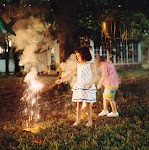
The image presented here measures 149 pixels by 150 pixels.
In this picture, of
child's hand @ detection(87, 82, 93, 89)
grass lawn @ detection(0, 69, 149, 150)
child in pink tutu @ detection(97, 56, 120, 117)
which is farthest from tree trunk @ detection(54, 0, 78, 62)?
child's hand @ detection(87, 82, 93, 89)

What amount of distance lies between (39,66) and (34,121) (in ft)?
65.7

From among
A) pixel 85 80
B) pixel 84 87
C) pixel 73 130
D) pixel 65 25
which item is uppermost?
pixel 65 25

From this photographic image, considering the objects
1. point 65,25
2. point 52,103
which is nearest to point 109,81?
point 52,103

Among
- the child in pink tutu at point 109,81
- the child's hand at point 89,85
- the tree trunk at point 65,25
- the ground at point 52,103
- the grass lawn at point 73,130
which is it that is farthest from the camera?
the tree trunk at point 65,25

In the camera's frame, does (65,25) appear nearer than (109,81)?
No

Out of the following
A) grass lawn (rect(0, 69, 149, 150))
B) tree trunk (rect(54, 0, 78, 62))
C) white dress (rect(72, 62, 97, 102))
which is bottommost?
grass lawn (rect(0, 69, 149, 150))

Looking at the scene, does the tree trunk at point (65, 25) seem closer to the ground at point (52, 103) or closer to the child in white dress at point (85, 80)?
the ground at point (52, 103)

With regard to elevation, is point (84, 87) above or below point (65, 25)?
below

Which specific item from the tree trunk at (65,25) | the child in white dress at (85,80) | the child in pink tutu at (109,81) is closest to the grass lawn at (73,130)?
the child in pink tutu at (109,81)

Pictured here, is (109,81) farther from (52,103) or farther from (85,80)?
(52,103)

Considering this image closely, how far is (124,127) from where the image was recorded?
23.7 ft

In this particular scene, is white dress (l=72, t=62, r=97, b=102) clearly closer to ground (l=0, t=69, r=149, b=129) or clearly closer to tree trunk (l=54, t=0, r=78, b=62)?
ground (l=0, t=69, r=149, b=129)

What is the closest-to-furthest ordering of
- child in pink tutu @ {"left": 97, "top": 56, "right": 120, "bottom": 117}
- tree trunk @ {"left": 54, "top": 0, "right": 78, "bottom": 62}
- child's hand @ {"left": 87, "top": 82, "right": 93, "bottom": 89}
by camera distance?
1. child's hand @ {"left": 87, "top": 82, "right": 93, "bottom": 89}
2. child in pink tutu @ {"left": 97, "top": 56, "right": 120, "bottom": 117}
3. tree trunk @ {"left": 54, "top": 0, "right": 78, "bottom": 62}

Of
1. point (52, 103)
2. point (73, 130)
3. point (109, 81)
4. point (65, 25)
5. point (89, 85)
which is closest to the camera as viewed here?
point (73, 130)
